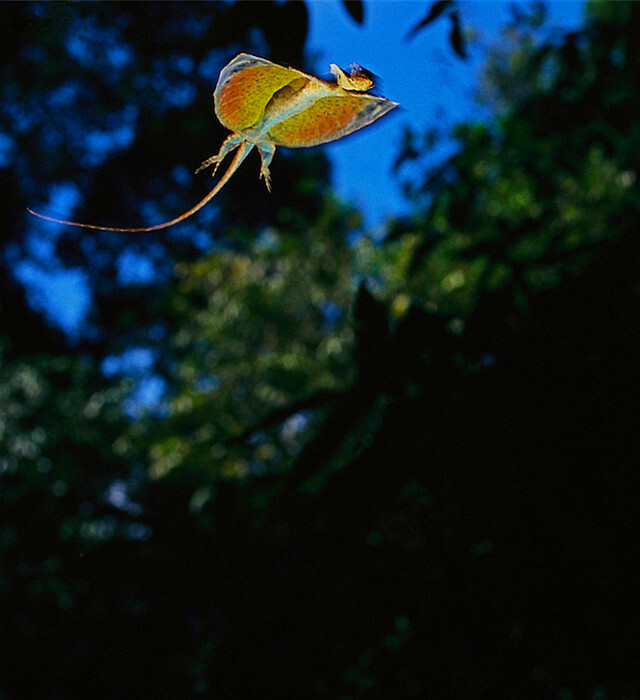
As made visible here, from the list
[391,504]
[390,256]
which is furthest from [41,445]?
[391,504]

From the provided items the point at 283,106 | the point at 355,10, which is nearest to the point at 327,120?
the point at 283,106

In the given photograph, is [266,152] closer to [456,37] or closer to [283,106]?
[283,106]

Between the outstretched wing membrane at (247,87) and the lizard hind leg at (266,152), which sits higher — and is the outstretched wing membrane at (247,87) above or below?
below

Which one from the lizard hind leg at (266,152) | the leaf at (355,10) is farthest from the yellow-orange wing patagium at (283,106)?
the leaf at (355,10)

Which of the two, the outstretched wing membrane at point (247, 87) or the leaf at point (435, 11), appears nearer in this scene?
the outstretched wing membrane at point (247, 87)

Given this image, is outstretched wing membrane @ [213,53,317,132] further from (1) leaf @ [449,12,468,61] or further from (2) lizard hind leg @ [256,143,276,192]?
(1) leaf @ [449,12,468,61]

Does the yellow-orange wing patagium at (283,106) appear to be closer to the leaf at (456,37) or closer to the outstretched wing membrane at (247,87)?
the outstretched wing membrane at (247,87)

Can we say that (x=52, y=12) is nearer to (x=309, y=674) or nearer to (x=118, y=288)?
(x=309, y=674)
